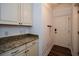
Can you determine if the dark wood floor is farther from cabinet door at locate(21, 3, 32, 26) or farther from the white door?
cabinet door at locate(21, 3, 32, 26)

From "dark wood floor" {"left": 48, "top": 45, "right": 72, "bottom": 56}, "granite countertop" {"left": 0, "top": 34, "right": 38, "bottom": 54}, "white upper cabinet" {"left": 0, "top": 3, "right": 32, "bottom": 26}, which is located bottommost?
"dark wood floor" {"left": 48, "top": 45, "right": 72, "bottom": 56}

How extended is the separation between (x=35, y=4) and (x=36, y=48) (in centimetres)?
61

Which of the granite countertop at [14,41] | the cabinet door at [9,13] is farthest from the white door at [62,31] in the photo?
the cabinet door at [9,13]

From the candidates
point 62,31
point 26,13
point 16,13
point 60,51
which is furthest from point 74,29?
point 16,13

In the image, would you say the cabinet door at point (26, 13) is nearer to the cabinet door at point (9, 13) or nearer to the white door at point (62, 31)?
the cabinet door at point (9, 13)

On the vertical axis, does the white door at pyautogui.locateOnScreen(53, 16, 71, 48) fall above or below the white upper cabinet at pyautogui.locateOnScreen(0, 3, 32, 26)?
below

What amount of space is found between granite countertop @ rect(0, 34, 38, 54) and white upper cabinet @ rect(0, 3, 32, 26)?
19 centimetres

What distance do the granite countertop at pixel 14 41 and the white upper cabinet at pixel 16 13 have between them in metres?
0.19

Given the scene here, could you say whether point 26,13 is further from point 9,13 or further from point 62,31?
point 62,31

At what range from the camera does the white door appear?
125cm

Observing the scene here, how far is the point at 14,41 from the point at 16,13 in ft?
1.25

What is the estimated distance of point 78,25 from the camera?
1.23 m

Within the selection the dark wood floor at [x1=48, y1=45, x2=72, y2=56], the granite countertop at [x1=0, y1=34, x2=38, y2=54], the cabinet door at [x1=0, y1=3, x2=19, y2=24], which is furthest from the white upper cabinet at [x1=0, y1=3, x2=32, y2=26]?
the dark wood floor at [x1=48, y1=45, x2=72, y2=56]

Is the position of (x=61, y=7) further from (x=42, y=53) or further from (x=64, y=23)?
(x=42, y=53)
